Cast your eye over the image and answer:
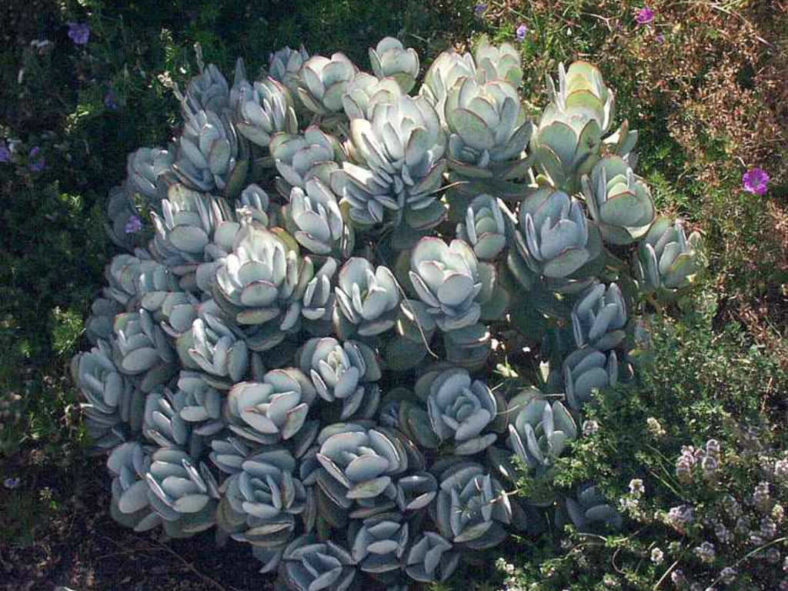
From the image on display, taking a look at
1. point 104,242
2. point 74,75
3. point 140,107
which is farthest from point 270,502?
point 74,75

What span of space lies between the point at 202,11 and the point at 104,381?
4.27ft

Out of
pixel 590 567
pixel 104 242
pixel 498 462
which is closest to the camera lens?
pixel 590 567

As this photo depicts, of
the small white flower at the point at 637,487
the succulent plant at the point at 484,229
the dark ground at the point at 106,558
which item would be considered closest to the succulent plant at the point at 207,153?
the succulent plant at the point at 484,229

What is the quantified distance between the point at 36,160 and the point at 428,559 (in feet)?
5.59

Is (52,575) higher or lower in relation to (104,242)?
lower

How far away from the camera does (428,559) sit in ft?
7.32

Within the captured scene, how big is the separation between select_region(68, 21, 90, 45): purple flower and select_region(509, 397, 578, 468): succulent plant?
1815mm

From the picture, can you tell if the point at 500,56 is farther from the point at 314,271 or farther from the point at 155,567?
the point at 155,567

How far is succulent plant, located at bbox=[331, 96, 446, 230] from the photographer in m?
2.23

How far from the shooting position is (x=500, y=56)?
2.53m

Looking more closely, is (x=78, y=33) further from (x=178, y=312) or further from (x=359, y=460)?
(x=359, y=460)

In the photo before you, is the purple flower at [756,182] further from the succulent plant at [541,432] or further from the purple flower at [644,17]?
the succulent plant at [541,432]

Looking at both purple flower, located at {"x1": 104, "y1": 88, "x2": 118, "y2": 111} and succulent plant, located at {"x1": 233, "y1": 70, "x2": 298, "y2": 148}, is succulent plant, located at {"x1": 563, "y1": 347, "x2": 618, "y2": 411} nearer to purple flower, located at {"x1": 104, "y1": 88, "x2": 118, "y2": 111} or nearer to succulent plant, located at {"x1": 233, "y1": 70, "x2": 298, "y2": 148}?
succulent plant, located at {"x1": 233, "y1": 70, "x2": 298, "y2": 148}

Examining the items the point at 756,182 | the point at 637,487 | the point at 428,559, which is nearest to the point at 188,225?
the point at 428,559
